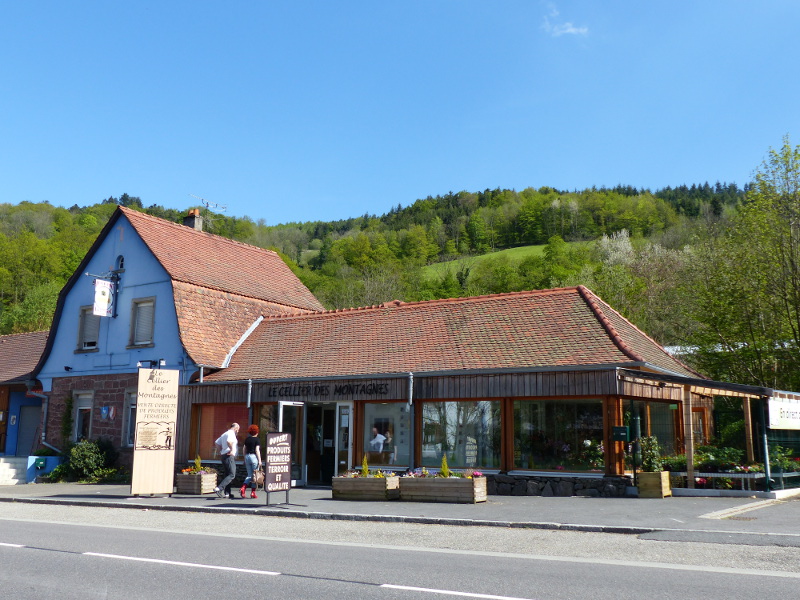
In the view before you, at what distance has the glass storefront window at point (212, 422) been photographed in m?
22.5

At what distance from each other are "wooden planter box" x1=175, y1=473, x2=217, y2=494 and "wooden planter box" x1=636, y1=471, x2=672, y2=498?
34.1ft

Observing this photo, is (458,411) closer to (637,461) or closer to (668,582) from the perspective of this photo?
(637,461)

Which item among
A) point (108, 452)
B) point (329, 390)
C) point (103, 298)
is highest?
point (103, 298)

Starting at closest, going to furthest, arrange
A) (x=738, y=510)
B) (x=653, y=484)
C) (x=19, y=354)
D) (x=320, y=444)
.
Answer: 1. (x=738, y=510)
2. (x=653, y=484)
3. (x=320, y=444)
4. (x=19, y=354)

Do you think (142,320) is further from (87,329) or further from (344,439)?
(344,439)

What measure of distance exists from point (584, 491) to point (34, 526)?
1130 centimetres

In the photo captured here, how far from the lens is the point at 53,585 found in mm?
7391

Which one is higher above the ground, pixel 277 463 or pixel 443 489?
pixel 277 463

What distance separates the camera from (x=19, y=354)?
32.3 m

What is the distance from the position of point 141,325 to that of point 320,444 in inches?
334

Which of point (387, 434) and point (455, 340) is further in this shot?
point (455, 340)

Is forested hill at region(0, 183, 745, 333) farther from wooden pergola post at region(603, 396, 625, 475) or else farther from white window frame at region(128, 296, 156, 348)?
wooden pergola post at region(603, 396, 625, 475)

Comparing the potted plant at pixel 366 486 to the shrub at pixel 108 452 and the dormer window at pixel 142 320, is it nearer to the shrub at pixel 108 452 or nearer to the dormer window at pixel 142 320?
the shrub at pixel 108 452

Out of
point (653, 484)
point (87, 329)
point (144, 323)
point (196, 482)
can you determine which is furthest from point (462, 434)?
point (87, 329)
